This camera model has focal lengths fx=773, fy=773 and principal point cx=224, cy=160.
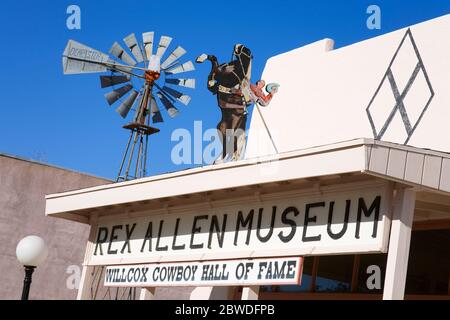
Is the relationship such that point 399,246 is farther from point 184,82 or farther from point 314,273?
point 184,82

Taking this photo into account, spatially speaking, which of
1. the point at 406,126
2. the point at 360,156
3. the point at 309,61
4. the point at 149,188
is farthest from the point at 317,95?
the point at 360,156

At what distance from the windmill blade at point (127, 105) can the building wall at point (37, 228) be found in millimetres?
1891

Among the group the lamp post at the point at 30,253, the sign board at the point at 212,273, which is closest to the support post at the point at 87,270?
the sign board at the point at 212,273

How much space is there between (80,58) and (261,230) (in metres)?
11.0

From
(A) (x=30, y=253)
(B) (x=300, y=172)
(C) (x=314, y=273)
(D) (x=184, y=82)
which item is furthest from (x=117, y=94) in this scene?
(B) (x=300, y=172)

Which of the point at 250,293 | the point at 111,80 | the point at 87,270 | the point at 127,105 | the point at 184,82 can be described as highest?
the point at 184,82

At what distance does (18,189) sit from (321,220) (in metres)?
11.4

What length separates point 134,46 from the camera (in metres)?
20.7

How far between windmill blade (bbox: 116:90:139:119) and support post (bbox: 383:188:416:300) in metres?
12.6

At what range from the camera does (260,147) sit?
1672 cm

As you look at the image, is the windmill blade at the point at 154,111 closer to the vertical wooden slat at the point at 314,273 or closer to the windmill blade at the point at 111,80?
the windmill blade at the point at 111,80

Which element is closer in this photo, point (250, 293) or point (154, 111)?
point (250, 293)

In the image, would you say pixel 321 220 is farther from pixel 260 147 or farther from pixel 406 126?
pixel 260 147

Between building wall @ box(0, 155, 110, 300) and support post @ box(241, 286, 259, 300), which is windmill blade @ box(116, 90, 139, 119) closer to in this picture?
building wall @ box(0, 155, 110, 300)
